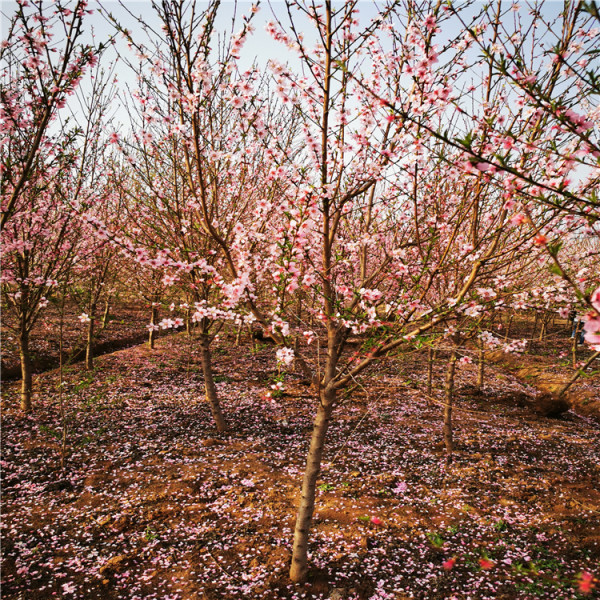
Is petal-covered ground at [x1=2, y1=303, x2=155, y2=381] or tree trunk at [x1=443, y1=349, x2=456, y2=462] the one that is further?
petal-covered ground at [x1=2, y1=303, x2=155, y2=381]

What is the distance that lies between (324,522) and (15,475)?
19.2 feet

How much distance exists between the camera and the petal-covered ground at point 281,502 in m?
4.60

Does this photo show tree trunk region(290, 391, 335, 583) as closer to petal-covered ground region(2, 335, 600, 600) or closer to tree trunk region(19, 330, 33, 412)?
petal-covered ground region(2, 335, 600, 600)

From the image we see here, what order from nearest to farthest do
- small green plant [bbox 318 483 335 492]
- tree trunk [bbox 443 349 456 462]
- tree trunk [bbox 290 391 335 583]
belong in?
1. tree trunk [bbox 290 391 335 583]
2. small green plant [bbox 318 483 335 492]
3. tree trunk [bbox 443 349 456 462]

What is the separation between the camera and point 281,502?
6.28 m

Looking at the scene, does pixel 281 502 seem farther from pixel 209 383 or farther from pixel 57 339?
pixel 57 339

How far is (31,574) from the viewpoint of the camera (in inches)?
184

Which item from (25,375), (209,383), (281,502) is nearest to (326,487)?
(281,502)

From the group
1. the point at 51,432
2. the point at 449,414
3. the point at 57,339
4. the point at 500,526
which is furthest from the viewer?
the point at 57,339

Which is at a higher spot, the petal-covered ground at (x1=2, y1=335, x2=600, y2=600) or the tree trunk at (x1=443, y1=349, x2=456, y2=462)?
the tree trunk at (x1=443, y1=349, x2=456, y2=462)

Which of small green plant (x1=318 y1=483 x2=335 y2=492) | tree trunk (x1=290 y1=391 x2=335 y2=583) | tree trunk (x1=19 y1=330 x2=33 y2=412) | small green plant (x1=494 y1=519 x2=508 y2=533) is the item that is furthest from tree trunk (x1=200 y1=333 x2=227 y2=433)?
small green plant (x1=494 y1=519 x2=508 y2=533)

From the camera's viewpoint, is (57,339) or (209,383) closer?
(209,383)

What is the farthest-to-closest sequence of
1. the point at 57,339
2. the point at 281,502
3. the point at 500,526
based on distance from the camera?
1. the point at 57,339
2. the point at 281,502
3. the point at 500,526

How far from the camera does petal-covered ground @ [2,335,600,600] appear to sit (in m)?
4.60
